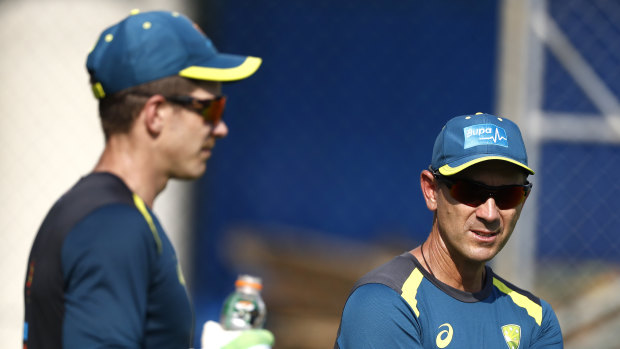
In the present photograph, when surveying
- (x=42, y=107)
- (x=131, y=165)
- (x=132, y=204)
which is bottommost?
(x=132, y=204)

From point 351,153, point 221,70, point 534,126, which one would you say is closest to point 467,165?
point 221,70

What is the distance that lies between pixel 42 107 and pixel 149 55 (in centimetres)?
387

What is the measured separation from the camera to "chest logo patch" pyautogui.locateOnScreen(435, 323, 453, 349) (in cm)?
254

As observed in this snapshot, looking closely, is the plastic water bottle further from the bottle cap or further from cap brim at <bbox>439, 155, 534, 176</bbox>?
cap brim at <bbox>439, 155, 534, 176</bbox>

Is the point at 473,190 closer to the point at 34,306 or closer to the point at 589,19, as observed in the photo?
the point at 34,306

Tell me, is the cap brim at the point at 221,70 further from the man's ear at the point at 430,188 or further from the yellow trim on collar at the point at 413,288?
the yellow trim on collar at the point at 413,288

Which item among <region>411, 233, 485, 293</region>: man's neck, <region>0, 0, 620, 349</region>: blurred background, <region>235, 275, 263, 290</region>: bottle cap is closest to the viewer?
<region>411, 233, 485, 293</region>: man's neck

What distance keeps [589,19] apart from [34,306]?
621cm

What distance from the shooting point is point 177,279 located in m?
2.44

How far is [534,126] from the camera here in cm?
516

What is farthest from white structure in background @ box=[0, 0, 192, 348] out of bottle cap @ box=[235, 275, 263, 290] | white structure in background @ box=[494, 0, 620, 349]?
bottle cap @ box=[235, 275, 263, 290]

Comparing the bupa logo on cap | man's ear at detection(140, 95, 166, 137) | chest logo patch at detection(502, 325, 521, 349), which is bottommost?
chest logo patch at detection(502, 325, 521, 349)

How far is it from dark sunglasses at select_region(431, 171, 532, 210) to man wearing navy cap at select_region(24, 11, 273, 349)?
2.36 feet

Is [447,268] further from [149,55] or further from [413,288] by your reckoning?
[149,55]
